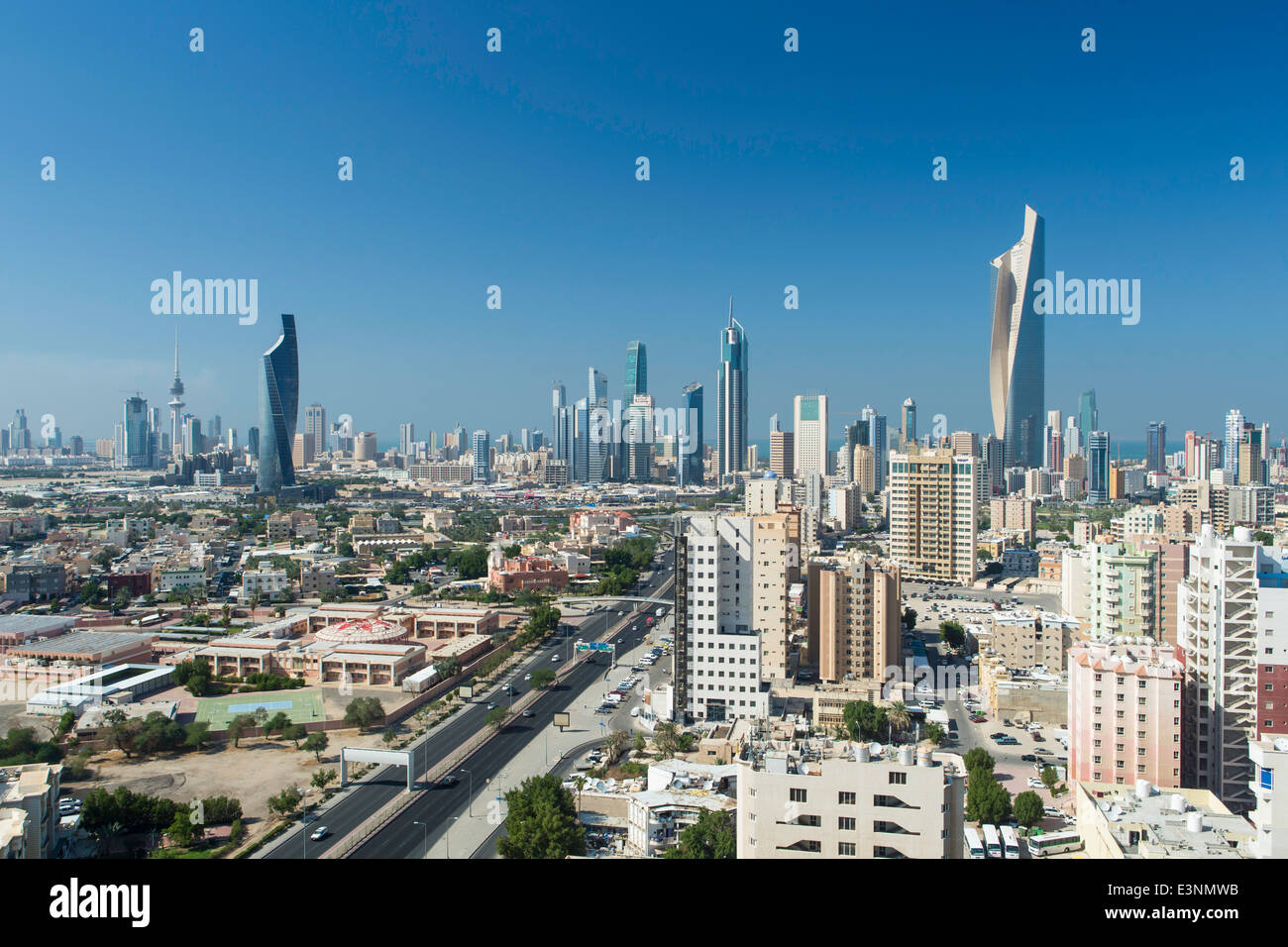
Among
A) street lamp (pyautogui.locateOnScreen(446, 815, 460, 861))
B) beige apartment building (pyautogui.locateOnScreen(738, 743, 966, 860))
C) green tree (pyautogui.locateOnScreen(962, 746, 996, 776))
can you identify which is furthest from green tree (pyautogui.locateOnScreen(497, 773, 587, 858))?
green tree (pyautogui.locateOnScreen(962, 746, 996, 776))

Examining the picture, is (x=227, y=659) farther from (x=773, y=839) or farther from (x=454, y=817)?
(x=773, y=839)

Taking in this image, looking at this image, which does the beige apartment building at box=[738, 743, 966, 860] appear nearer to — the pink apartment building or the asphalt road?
the asphalt road

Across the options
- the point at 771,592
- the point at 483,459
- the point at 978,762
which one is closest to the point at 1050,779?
the point at 978,762

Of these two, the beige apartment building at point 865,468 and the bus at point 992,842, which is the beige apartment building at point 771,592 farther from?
the beige apartment building at point 865,468

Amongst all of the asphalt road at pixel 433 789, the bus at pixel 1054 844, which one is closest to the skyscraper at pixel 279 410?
the asphalt road at pixel 433 789

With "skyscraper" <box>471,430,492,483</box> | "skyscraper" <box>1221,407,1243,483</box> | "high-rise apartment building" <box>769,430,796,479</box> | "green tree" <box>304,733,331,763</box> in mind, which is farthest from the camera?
"skyscraper" <box>471,430,492,483</box>

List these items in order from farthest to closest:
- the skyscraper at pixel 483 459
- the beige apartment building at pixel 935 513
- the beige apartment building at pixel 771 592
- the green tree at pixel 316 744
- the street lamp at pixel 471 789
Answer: the skyscraper at pixel 483 459 → the beige apartment building at pixel 935 513 → the beige apartment building at pixel 771 592 → the green tree at pixel 316 744 → the street lamp at pixel 471 789
